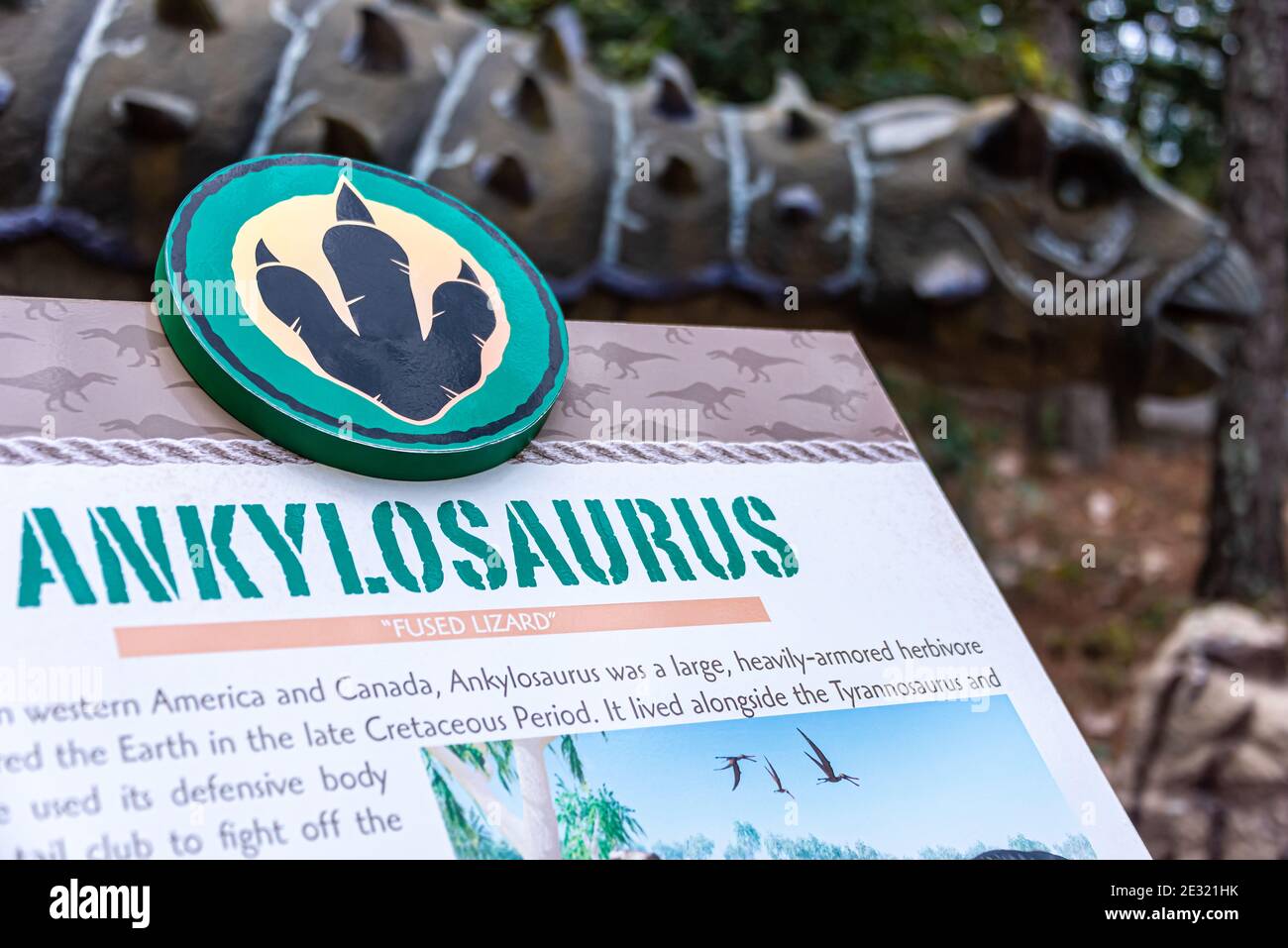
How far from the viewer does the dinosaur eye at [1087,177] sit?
9.27 ft

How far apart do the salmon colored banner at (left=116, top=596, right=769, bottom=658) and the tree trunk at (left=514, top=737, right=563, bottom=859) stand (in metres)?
0.11

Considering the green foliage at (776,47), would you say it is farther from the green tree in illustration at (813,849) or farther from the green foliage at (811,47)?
the green tree in illustration at (813,849)

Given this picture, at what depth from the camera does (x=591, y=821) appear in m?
0.90

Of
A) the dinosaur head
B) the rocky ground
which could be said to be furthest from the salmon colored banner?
the dinosaur head

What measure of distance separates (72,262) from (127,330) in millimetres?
1173

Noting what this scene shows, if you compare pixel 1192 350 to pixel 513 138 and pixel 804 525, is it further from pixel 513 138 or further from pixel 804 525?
pixel 804 525

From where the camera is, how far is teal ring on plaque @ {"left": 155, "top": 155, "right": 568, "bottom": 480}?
104cm

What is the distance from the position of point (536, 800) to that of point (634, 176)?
183 centimetres

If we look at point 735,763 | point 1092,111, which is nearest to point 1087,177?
point 735,763

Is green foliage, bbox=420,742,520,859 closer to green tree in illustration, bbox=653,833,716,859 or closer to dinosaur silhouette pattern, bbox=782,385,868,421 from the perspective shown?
green tree in illustration, bbox=653,833,716,859

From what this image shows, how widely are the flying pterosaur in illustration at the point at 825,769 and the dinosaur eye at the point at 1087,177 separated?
7.11 feet
